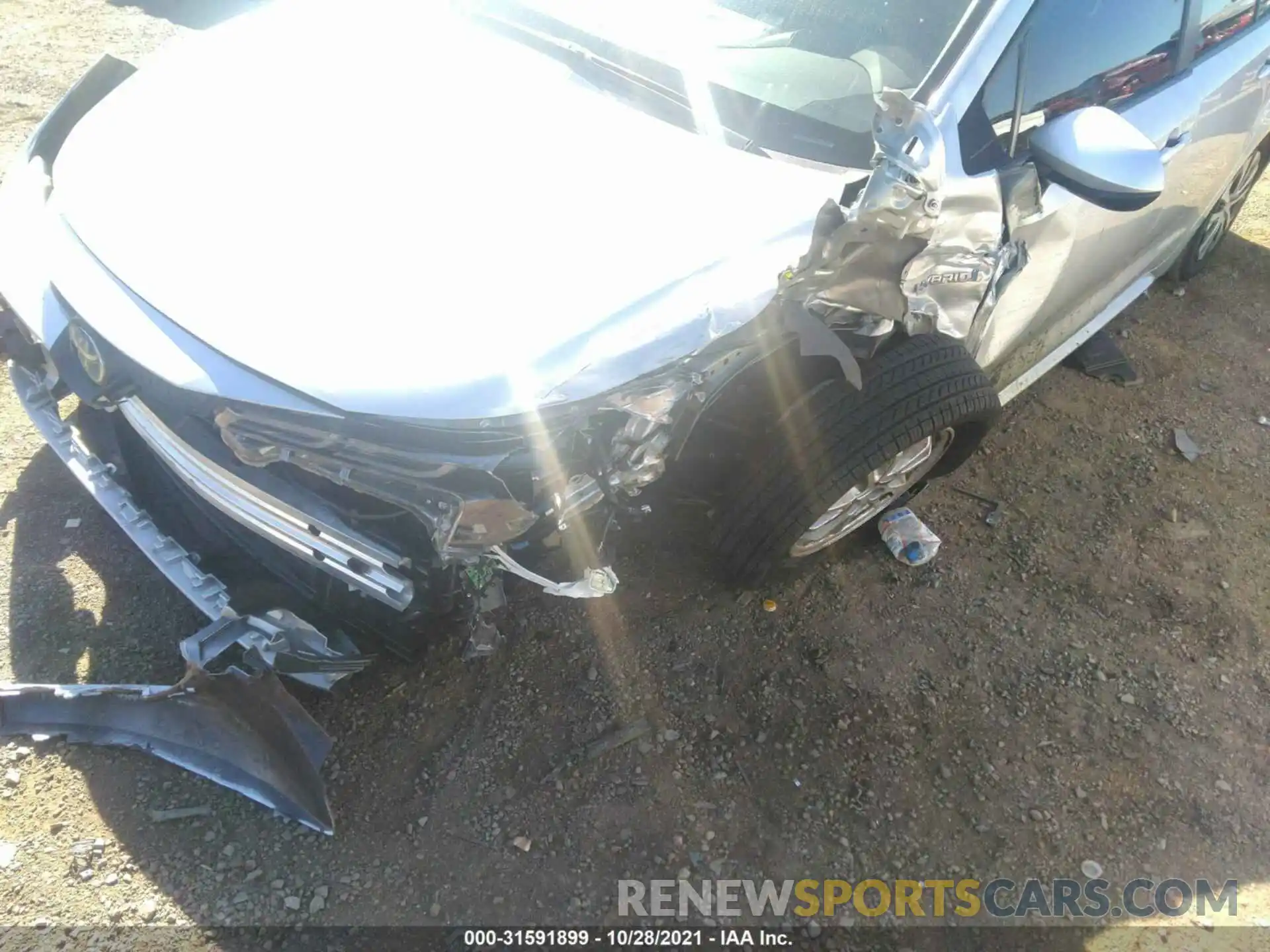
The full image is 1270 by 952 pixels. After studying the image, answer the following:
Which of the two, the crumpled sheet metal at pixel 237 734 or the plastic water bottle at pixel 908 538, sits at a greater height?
the crumpled sheet metal at pixel 237 734

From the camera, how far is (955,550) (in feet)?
9.21

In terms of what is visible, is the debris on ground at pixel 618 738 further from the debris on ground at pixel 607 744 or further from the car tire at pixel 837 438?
the car tire at pixel 837 438

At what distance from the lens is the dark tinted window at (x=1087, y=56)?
7.02 feet

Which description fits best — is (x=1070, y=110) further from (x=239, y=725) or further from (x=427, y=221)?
(x=239, y=725)

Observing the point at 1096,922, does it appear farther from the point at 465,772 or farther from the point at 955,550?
the point at 465,772

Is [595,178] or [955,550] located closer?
[595,178]

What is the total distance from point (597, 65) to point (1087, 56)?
53.1 inches

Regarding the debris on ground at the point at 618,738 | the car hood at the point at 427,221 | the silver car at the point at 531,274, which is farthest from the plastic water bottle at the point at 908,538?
the car hood at the point at 427,221

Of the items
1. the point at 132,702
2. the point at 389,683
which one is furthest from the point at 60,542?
the point at 389,683

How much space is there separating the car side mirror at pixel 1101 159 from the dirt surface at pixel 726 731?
122 cm

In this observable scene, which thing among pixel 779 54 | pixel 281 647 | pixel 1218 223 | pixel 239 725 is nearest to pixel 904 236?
pixel 779 54

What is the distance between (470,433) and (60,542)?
1.76 metres

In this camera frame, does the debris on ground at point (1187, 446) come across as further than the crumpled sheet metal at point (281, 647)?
Yes

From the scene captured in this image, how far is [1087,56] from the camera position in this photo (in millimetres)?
2307
